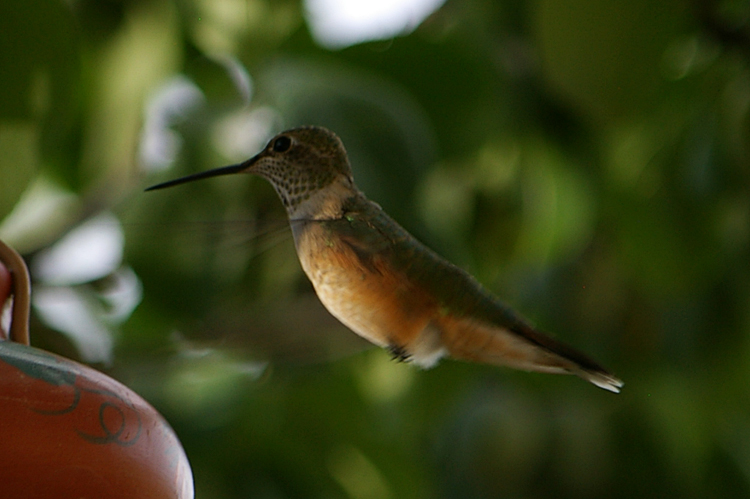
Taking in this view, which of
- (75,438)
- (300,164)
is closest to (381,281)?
(300,164)

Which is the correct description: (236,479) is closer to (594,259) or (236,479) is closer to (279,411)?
(279,411)

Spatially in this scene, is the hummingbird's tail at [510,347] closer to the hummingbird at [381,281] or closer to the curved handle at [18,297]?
the hummingbird at [381,281]

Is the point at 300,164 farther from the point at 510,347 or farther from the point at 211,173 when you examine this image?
the point at 510,347

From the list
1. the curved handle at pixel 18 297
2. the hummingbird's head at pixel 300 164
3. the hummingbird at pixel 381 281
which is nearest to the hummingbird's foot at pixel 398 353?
the hummingbird at pixel 381 281

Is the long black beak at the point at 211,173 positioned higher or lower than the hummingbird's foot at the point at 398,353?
higher

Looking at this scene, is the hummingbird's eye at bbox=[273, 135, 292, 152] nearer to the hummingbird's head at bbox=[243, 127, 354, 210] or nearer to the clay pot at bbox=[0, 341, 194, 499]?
the hummingbird's head at bbox=[243, 127, 354, 210]

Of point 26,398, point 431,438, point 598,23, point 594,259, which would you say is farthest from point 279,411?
point 26,398

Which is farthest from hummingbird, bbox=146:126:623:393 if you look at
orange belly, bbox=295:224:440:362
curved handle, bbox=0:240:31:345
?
curved handle, bbox=0:240:31:345
